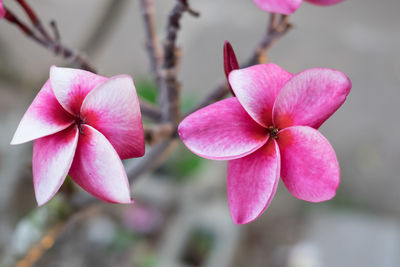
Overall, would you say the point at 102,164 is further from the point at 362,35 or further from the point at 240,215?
the point at 362,35

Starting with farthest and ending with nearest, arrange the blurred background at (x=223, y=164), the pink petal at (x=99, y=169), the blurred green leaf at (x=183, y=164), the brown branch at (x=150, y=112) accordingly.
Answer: the blurred green leaf at (x=183, y=164), the blurred background at (x=223, y=164), the brown branch at (x=150, y=112), the pink petal at (x=99, y=169)

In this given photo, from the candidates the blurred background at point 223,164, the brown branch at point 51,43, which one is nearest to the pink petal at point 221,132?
the brown branch at point 51,43

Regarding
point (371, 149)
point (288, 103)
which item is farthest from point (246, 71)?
point (371, 149)

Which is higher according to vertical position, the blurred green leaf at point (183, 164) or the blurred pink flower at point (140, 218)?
the blurred green leaf at point (183, 164)

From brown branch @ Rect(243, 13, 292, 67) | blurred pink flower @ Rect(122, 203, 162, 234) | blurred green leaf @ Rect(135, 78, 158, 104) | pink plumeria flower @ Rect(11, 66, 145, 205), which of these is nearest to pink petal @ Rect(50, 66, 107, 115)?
pink plumeria flower @ Rect(11, 66, 145, 205)

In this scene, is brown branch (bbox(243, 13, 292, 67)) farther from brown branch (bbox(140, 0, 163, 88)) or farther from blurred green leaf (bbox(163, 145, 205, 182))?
blurred green leaf (bbox(163, 145, 205, 182))

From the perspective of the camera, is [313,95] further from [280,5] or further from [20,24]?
[20,24]

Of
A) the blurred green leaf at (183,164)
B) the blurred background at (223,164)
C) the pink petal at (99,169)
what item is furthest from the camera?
the blurred green leaf at (183,164)

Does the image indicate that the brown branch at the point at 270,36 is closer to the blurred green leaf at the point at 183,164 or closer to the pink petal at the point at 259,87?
the pink petal at the point at 259,87
